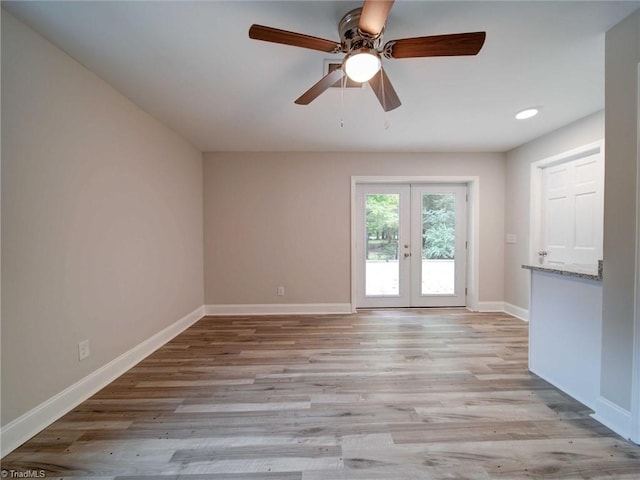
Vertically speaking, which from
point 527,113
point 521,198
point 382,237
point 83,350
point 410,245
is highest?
point 527,113

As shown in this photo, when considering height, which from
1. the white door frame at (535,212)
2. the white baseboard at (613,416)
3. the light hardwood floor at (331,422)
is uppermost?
the white door frame at (535,212)

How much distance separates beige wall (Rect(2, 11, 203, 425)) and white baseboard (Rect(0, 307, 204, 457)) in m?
0.05

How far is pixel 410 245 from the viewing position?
4.17 meters

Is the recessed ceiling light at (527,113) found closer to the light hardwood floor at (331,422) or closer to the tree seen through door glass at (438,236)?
the tree seen through door glass at (438,236)

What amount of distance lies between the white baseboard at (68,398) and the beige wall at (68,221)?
46 mm

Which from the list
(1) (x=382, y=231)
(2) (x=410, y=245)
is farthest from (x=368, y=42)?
(2) (x=410, y=245)

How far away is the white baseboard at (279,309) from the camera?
3.98 meters

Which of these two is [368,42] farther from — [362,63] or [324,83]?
[324,83]

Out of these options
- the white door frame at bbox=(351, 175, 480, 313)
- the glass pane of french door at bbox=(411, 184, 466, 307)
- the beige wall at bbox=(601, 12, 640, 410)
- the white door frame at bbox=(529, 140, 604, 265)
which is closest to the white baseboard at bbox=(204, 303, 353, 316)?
the white door frame at bbox=(351, 175, 480, 313)

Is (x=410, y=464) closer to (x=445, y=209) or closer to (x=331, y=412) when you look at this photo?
(x=331, y=412)

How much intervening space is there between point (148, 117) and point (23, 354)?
7.22 feet

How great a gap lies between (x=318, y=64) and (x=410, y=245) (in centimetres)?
296

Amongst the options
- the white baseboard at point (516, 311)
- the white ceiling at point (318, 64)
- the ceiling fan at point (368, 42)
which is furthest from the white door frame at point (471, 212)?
the ceiling fan at point (368, 42)

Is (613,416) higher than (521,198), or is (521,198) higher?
(521,198)
